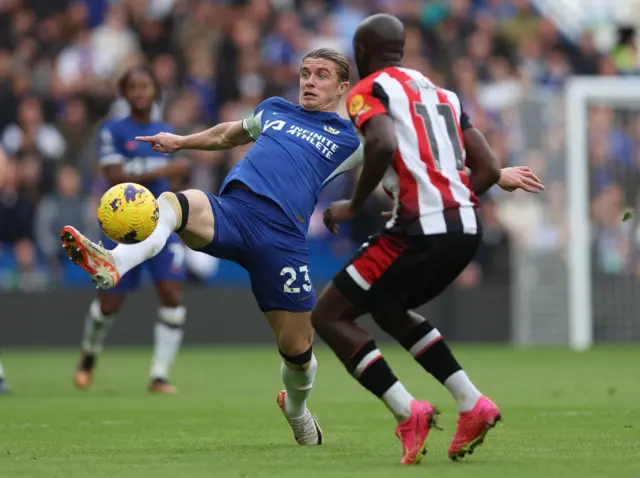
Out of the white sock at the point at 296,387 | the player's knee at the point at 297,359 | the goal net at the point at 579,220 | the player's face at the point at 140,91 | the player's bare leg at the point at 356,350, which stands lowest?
the goal net at the point at 579,220

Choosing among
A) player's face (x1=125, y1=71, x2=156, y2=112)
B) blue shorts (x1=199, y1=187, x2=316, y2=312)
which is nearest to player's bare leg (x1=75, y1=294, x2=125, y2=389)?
player's face (x1=125, y1=71, x2=156, y2=112)

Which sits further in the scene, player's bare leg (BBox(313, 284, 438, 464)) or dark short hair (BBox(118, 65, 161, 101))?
dark short hair (BBox(118, 65, 161, 101))

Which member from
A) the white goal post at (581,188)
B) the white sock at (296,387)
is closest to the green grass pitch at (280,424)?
the white sock at (296,387)

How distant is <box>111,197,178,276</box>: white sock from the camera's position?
23.0ft

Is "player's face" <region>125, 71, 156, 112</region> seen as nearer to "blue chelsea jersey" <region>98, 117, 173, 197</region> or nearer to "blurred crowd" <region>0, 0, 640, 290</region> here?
"blue chelsea jersey" <region>98, 117, 173, 197</region>

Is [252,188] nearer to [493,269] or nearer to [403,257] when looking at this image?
[403,257]

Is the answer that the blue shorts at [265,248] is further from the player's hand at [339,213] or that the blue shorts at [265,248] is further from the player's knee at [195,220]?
the player's hand at [339,213]

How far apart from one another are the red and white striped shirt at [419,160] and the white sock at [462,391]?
2.40 feet

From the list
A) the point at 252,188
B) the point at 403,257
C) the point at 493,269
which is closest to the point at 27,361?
the point at 493,269

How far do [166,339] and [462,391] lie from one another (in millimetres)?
6134

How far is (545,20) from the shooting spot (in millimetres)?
23797

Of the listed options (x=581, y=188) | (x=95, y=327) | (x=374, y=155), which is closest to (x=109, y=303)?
(x=95, y=327)

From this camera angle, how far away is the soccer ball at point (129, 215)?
708cm

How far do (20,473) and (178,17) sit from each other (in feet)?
51.0
